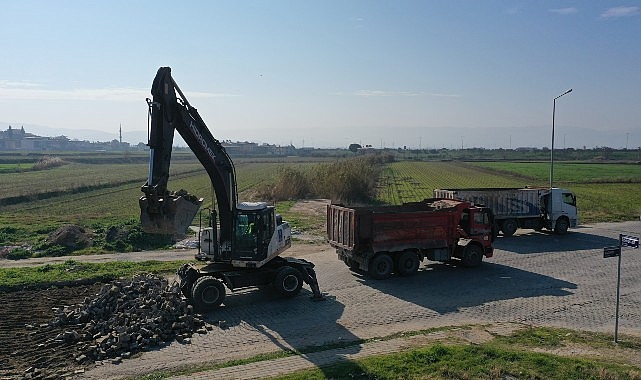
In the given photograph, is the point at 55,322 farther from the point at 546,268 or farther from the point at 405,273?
the point at 546,268

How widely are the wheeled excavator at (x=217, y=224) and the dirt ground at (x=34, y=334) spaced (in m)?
3.82

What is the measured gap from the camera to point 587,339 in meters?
14.0

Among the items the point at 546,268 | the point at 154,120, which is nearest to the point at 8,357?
the point at 154,120

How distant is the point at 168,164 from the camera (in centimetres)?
1516

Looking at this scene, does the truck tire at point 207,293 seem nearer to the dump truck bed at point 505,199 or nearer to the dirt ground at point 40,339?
the dirt ground at point 40,339

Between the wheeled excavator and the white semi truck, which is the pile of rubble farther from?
the white semi truck

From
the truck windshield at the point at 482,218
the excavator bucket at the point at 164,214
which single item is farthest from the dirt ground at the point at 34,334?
the truck windshield at the point at 482,218

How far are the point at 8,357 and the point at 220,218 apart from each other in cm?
666

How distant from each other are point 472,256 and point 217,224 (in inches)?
420

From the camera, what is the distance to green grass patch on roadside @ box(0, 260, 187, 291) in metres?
18.7

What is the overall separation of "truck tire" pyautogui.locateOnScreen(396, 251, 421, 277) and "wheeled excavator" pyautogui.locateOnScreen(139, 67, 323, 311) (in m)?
4.23

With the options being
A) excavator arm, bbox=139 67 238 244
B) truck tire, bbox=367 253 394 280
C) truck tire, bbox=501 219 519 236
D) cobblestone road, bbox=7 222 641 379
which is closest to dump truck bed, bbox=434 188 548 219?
truck tire, bbox=501 219 519 236

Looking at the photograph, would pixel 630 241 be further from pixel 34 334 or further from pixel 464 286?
pixel 34 334

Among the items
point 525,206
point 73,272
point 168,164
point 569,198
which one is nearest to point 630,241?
point 168,164
